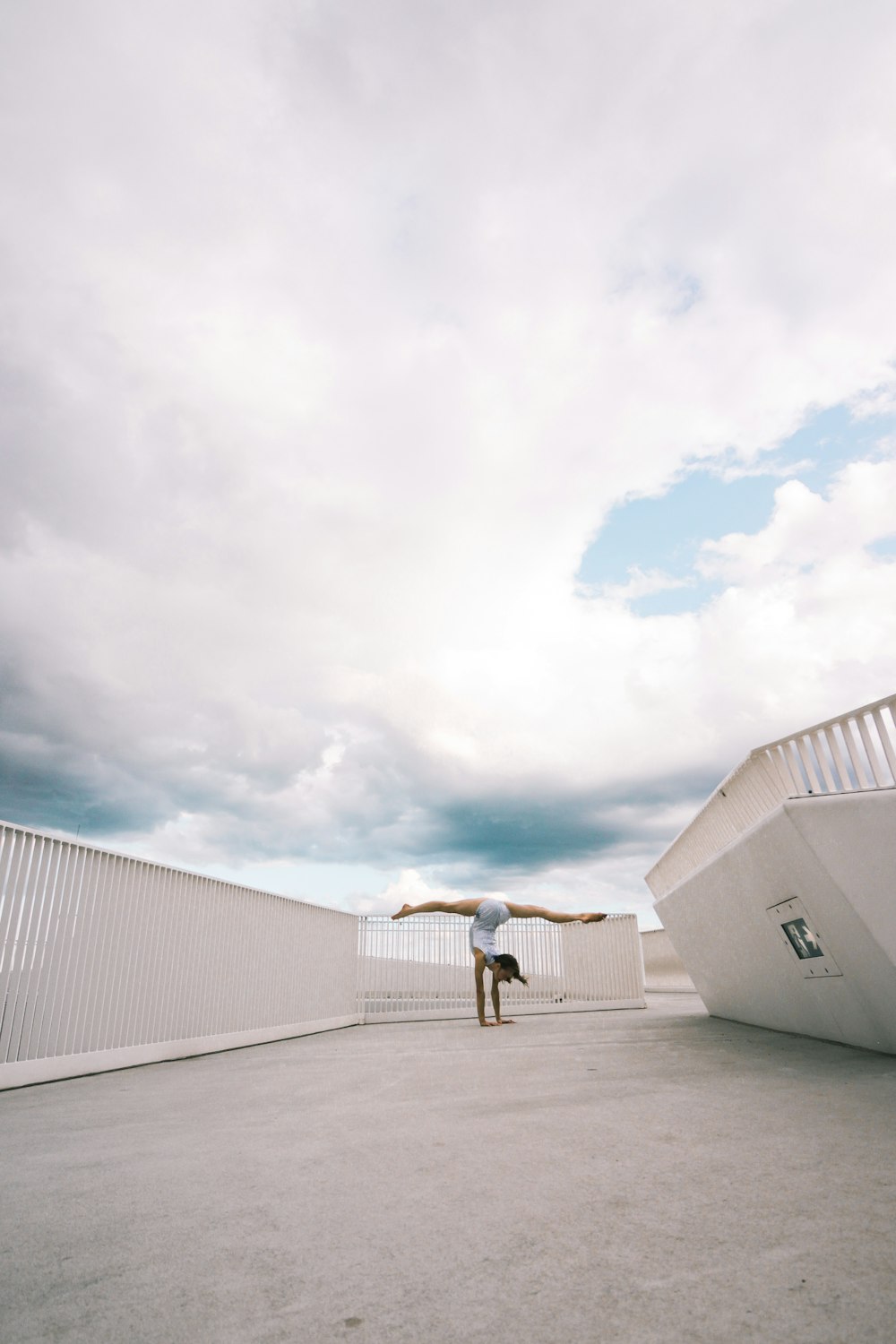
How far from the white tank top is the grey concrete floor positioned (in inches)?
220

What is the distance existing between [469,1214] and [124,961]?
615 centimetres

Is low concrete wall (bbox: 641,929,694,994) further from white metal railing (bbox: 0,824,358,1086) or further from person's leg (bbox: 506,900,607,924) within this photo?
white metal railing (bbox: 0,824,358,1086)

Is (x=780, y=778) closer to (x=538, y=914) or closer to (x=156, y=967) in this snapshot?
(x=156, y=967)

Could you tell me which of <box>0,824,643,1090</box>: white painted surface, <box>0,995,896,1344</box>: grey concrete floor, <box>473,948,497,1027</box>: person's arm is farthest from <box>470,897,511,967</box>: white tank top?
<box>0,995,896,1344</box>: grey concrete floor

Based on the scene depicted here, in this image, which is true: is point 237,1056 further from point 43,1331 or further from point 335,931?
point 43,1331

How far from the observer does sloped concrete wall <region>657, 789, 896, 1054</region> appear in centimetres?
421

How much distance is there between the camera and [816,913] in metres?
5.02

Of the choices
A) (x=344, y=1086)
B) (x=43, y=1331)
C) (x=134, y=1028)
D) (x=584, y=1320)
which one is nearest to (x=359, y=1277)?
(x=584, y=1320)

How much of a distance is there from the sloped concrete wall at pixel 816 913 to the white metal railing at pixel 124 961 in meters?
5.59

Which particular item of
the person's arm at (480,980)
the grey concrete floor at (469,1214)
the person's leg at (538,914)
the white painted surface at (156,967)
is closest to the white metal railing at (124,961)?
the white painted surface at (156,967)

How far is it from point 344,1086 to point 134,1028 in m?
3.34

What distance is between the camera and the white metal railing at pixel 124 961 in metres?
6.18

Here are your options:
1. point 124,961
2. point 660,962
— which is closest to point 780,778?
point 124,961

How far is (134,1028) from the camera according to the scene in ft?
24.5
